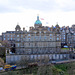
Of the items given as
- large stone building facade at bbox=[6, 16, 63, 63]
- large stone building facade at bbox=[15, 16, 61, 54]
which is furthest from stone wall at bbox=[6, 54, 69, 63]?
large stone building facade at bbox=[15, 16, 61, 54]

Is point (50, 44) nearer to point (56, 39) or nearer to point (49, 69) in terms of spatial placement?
point (56, 39)

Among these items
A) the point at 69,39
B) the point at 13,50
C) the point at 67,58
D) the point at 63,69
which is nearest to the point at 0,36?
the point at 13,50

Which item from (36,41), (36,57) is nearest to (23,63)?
(36,57)

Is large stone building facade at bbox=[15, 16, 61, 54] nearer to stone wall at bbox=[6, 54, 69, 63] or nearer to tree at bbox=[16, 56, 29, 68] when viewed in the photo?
stone wall at bbox=[6, 54, 69, 63]

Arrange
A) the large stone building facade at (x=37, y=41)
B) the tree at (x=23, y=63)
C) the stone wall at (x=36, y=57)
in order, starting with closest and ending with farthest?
the tree at (x=23, y=63) < the stone wall at (x=36, y=57) < the large stone building facade at (x=37, y=41)

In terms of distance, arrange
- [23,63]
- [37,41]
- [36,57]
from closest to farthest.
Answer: [23,63]
[36,57]
[37,41]

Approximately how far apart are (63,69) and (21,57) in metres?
12.5

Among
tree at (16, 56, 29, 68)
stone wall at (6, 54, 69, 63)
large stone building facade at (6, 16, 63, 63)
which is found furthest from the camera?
large stone building facade at (6, 16, 63, 63)

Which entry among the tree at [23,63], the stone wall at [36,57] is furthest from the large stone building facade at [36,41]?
the tree at [23,63]

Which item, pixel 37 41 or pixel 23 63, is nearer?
pixel 23 63

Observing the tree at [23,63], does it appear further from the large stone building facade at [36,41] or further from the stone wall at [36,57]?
the large stone building facade at [36,41]

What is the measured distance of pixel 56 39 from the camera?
5994cm

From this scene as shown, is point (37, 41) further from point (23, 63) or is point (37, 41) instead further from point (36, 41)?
point (23, 63)

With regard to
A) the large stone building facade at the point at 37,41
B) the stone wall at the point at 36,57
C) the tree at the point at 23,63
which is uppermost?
the large stone building facade at the point at 37,41
